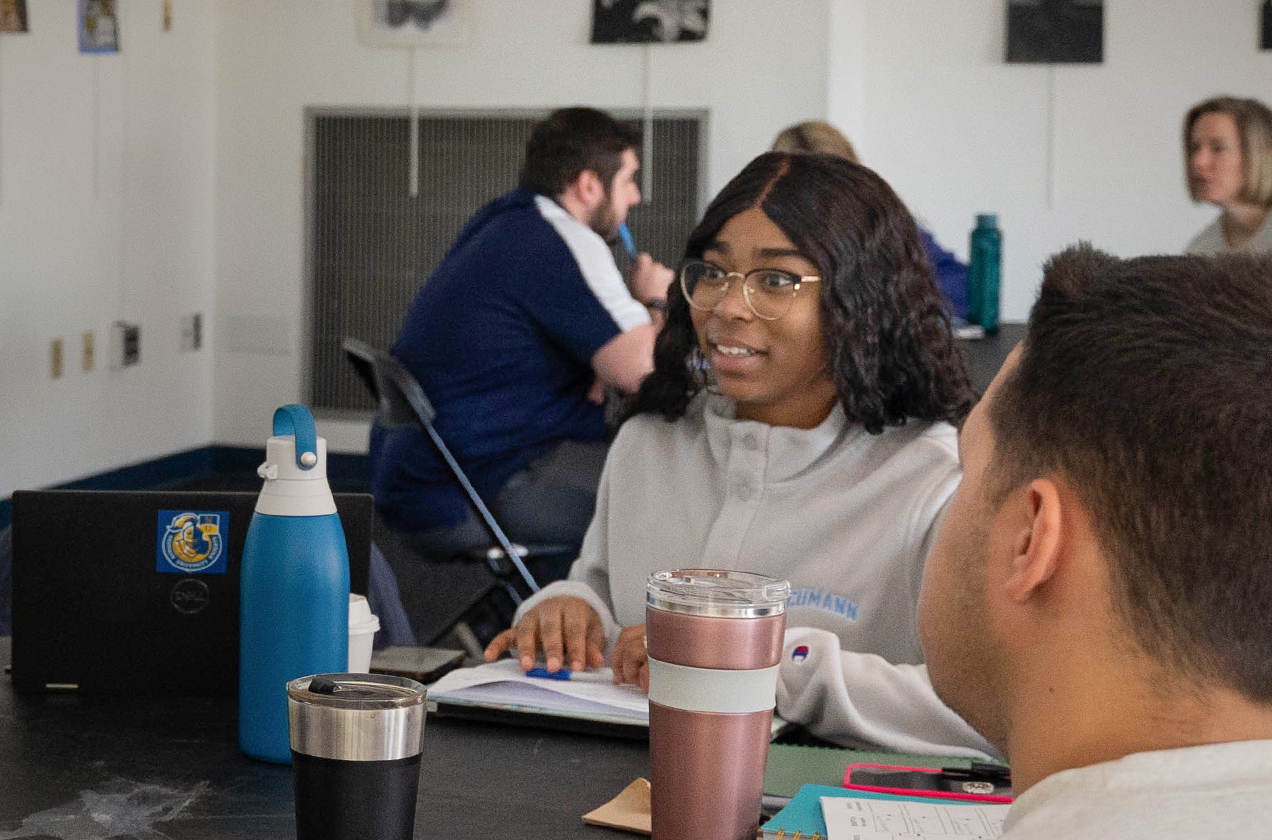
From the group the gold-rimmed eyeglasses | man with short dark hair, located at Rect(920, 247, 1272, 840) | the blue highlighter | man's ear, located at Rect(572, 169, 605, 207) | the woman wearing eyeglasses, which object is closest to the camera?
man with short dark hair, located at Rect(920, 247, 1272, 840)

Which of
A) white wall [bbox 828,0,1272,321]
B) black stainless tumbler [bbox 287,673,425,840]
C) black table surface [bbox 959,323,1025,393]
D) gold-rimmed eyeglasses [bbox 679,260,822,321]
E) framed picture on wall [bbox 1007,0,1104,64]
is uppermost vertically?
framed picture on wall [bbox 1007,0,1104,64]

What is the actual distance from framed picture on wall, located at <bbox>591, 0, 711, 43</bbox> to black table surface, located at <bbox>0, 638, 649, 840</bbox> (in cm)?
389

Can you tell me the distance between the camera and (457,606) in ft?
13.1

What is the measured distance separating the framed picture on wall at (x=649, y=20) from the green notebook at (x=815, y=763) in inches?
154

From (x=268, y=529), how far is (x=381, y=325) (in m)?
4.12

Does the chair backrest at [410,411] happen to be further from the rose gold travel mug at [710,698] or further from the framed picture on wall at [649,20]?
the framed picture on wall at [649,20]

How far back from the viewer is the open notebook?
3.87ft

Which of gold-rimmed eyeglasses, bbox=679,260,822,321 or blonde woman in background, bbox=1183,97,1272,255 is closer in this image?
gold-rimmed eyeglasses, bbox=679,260,822,321

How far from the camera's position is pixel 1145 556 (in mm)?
622

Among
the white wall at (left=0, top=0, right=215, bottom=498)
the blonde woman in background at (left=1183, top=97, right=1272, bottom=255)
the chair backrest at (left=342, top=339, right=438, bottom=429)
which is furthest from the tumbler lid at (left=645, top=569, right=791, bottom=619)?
the white wall at (left=0, top=0, right=215, bottom=498)

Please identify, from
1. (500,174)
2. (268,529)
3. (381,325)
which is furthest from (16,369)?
(268,529)

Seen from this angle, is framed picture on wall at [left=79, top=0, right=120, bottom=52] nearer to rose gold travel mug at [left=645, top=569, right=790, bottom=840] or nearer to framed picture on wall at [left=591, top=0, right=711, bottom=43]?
framed picture on wall at [left=591, top=0, right=711, bottom=43]

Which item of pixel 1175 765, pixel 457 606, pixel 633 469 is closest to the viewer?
pixel 1175 765

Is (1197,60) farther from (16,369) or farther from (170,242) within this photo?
(16,369)
